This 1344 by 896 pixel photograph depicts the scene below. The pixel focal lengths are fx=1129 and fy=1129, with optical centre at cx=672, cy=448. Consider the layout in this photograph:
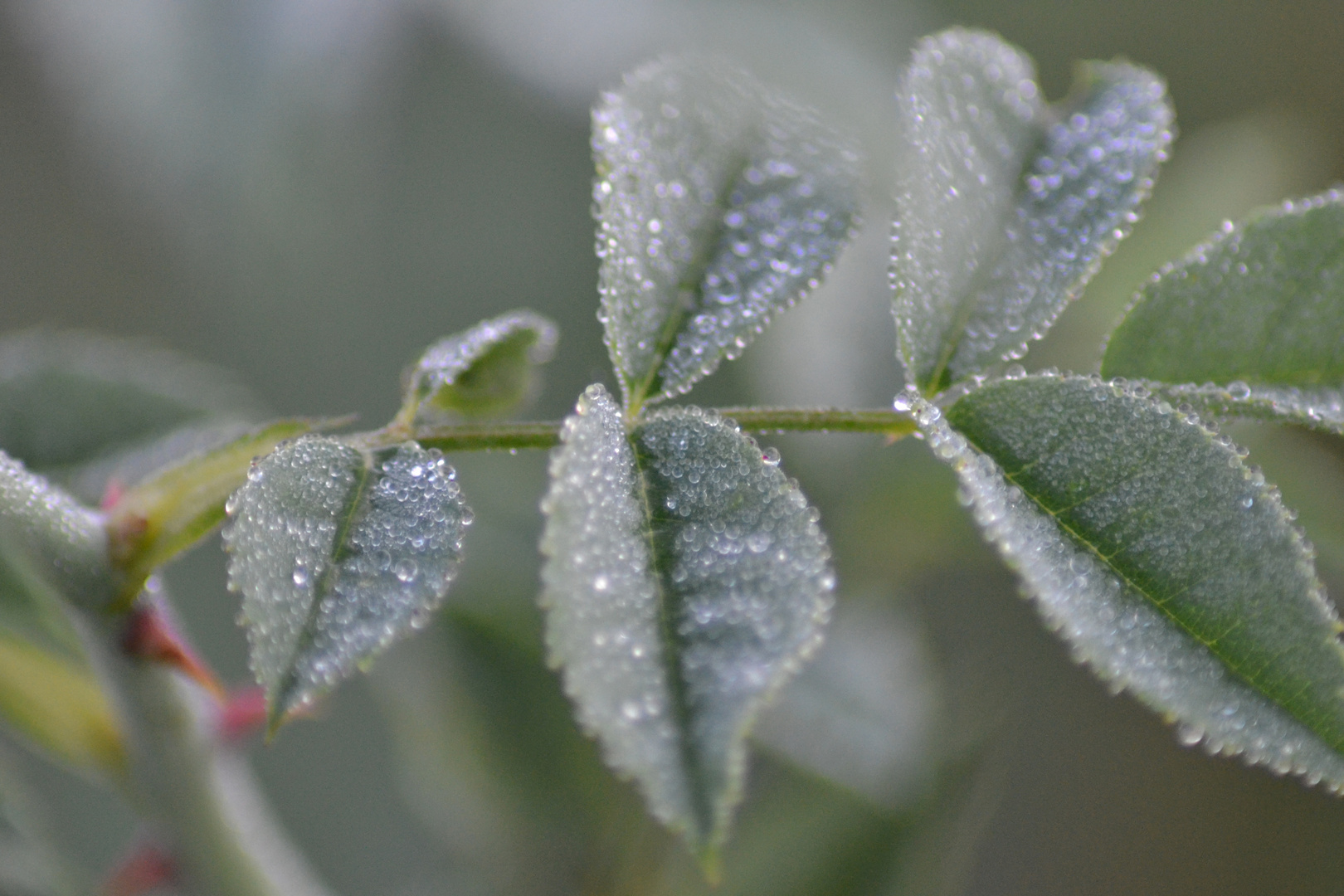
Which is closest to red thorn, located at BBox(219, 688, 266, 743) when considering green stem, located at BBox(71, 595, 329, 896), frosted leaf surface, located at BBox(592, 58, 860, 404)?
green stem, located at BBox(71, 595, 329, 896)

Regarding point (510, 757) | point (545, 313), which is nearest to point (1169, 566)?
point (510, 757)

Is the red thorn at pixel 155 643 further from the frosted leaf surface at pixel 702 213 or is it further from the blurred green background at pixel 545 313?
the blurred green background at pixel 545 313

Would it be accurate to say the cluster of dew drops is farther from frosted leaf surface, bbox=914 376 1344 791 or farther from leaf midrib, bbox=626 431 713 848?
frosted leaf surface, bbox=914 376 1344 791

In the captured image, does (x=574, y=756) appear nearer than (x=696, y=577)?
No

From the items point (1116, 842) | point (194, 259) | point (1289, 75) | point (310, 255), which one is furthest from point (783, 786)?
point (1289, 75)

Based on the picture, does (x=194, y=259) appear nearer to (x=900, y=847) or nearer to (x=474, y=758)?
(x=474, y=758)

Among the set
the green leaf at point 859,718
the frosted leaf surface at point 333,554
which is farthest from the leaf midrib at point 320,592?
the green leaf at point 859,718
